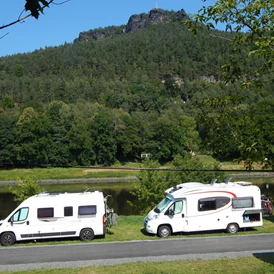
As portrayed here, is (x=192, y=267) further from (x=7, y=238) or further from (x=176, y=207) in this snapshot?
(x=7, y=238)

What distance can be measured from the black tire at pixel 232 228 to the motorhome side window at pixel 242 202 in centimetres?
83

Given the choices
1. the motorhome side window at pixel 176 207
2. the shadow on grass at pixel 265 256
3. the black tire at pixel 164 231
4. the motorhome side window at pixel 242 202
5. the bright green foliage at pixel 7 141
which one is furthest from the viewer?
the bright green foliage at pixel 7 141

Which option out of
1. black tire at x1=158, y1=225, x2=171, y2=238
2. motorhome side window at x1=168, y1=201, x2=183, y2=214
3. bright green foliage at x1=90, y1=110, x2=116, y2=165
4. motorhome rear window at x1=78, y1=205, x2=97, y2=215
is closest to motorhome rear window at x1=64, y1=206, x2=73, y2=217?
motorhome rear window at x1=78, y1=205, x2=97, y2=215

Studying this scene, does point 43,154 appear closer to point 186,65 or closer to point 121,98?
point 121,98

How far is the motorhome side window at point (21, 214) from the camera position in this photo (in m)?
16.6

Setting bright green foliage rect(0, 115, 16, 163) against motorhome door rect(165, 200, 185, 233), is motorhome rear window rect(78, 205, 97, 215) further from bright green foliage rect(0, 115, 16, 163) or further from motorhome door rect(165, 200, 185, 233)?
bright green foliage rect(0, 115, 16, 163)

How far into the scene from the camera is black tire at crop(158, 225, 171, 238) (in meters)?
16.9

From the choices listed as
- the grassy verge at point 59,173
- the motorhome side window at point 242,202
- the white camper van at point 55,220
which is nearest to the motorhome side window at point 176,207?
the motorhome side window at point 242,202

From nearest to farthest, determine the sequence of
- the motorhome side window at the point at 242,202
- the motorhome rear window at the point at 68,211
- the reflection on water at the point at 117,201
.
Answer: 1. the motorhome rear window at the point at 68,211
2. the motorhome side window at the point at 242,202
3. the reflection on water at the point at 117,201

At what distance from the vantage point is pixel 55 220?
16672 mm

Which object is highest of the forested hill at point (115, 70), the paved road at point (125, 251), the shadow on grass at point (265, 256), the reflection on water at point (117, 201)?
the forested hill at point (115, 70)

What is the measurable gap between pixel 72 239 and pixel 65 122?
67.3m

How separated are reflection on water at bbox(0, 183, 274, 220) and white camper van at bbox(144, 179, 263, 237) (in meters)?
17.7

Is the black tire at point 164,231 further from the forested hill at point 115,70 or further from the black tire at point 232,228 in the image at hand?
the forested hill at point 115,70
